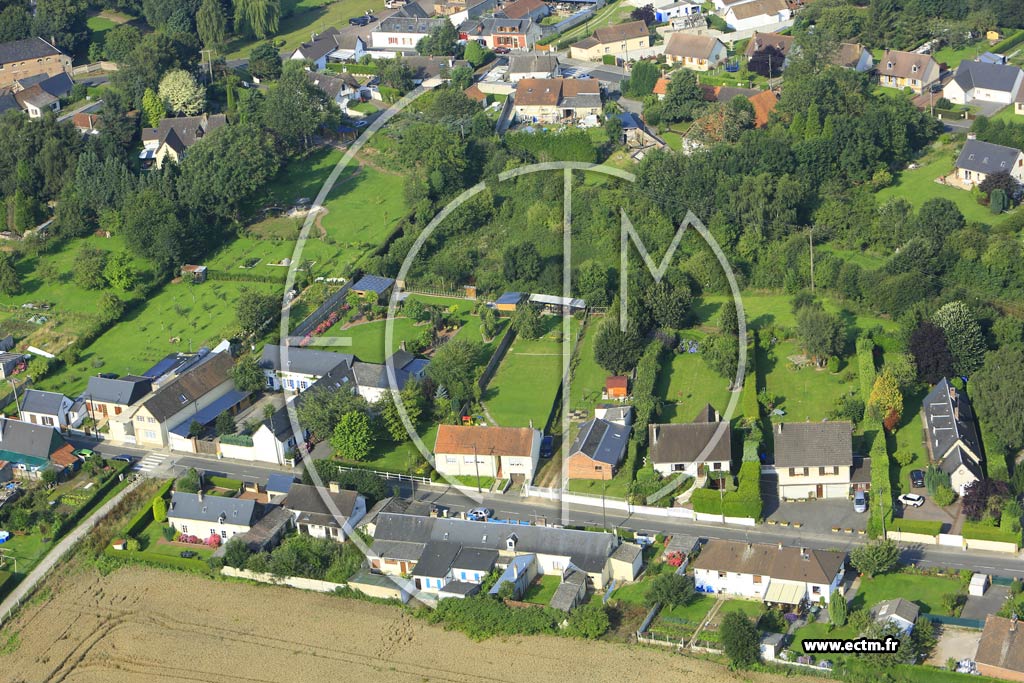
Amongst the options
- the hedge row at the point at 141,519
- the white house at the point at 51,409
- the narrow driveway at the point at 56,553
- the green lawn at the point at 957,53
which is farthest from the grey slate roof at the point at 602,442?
the green lawn at the point at 957,53

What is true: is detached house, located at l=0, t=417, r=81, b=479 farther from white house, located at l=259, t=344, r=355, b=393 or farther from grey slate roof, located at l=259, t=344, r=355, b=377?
grey slate roof, located at l=259, t=344, r=355, b=377

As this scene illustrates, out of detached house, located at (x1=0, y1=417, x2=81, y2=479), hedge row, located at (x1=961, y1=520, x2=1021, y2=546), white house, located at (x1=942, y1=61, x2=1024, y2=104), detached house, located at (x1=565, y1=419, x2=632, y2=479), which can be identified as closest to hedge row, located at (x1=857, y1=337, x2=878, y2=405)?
hedge row, located at (x1=961, y1=520, x2=1021, y2=546)

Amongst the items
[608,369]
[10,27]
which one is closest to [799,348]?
[608,369]

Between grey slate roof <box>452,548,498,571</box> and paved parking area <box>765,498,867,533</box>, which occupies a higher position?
grey slate roof <box>452,548,498,571</box>

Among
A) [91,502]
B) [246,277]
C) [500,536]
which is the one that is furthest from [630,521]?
[246,277]

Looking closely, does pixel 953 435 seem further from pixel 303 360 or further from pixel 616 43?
pixel 616 43

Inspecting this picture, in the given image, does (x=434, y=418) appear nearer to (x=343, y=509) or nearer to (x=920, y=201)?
(x=343, y=509)

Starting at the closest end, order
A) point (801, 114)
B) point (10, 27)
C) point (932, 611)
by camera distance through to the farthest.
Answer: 1. point (932, 611)
2. point (801, 114)
3. point (10, 27)
